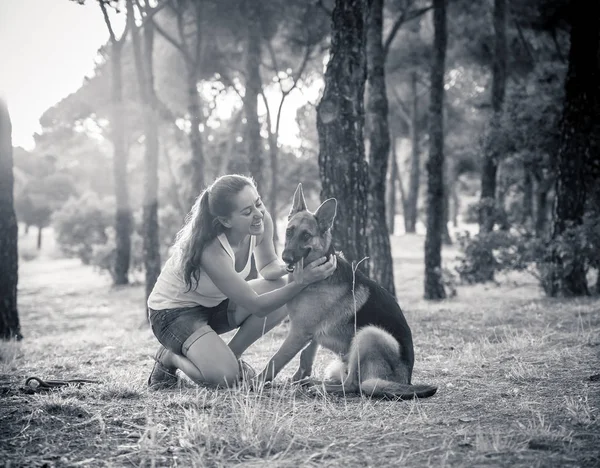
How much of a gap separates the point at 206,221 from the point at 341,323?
1322 millimetres

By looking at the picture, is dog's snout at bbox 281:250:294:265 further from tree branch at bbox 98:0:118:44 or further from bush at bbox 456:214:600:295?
tree branch at bbox 98:0:118:44

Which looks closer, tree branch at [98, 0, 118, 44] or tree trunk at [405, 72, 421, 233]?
tree branch at [98, 0, 118, 44]

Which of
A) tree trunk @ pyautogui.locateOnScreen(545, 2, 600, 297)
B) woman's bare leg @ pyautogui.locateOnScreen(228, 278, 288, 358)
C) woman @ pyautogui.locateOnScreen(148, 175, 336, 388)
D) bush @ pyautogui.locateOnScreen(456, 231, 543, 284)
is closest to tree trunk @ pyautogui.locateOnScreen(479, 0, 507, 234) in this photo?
bush @ pyautogui.locateOnScreen(456, 231, 543, 284)

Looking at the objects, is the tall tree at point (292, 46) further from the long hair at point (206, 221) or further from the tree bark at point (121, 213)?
the long hair at point (206, 221)

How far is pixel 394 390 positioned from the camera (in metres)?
3.81

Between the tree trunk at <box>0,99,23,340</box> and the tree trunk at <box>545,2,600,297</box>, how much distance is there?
343 inches

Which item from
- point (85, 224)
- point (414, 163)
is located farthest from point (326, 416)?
point (85, 224)

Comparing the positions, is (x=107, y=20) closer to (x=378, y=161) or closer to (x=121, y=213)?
(x=121, y=213)

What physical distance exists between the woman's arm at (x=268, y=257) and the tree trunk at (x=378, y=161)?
16.5 ft

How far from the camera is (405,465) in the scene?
2541 millimetres

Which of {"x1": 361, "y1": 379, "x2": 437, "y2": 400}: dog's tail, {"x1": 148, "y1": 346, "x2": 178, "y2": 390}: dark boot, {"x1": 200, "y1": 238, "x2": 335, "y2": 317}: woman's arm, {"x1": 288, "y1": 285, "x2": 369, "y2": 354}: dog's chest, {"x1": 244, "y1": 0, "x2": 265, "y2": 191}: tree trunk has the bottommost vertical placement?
{"x1": 148, "y1": 346, "x2": 178, "y2": 390}: dark boot

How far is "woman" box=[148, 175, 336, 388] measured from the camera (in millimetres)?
4203

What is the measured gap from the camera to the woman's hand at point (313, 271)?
13.5 ft

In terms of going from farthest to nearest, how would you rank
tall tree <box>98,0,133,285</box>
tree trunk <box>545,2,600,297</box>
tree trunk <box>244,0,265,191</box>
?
1. tall tree <box>98,0,133,285</box>
2. tree trunk <box>244,0,265,191</box>
3. tree trunk <box>545,2,600,297</box>
